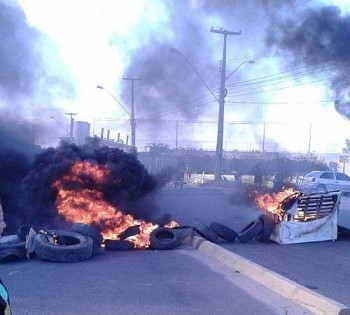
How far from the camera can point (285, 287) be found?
776 cm

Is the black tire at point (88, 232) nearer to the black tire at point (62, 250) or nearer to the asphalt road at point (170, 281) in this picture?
the asphalt road at point (170, 281)

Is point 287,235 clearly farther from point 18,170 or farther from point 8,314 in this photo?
point 8,314

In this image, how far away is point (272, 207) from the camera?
14.4 metres

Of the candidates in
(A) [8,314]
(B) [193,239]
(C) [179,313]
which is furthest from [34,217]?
Answer: (A) [8,314]

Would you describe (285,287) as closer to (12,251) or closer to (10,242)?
(12,251)

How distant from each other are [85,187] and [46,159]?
5.90ft

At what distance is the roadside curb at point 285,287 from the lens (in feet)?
21.8

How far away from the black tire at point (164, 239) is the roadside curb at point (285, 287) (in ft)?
4.20

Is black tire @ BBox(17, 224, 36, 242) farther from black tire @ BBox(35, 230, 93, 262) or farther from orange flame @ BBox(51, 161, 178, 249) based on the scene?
orange flame @ BBox(51, 161, 178, 249)

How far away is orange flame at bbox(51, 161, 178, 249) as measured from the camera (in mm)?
13812

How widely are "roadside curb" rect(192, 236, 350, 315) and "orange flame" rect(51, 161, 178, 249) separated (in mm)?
3284

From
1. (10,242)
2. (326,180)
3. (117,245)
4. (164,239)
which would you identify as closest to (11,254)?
(10,242)

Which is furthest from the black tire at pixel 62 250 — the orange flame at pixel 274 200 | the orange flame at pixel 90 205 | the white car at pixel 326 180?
the white car at pixel 326 180

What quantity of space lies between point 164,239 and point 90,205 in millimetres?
2601
